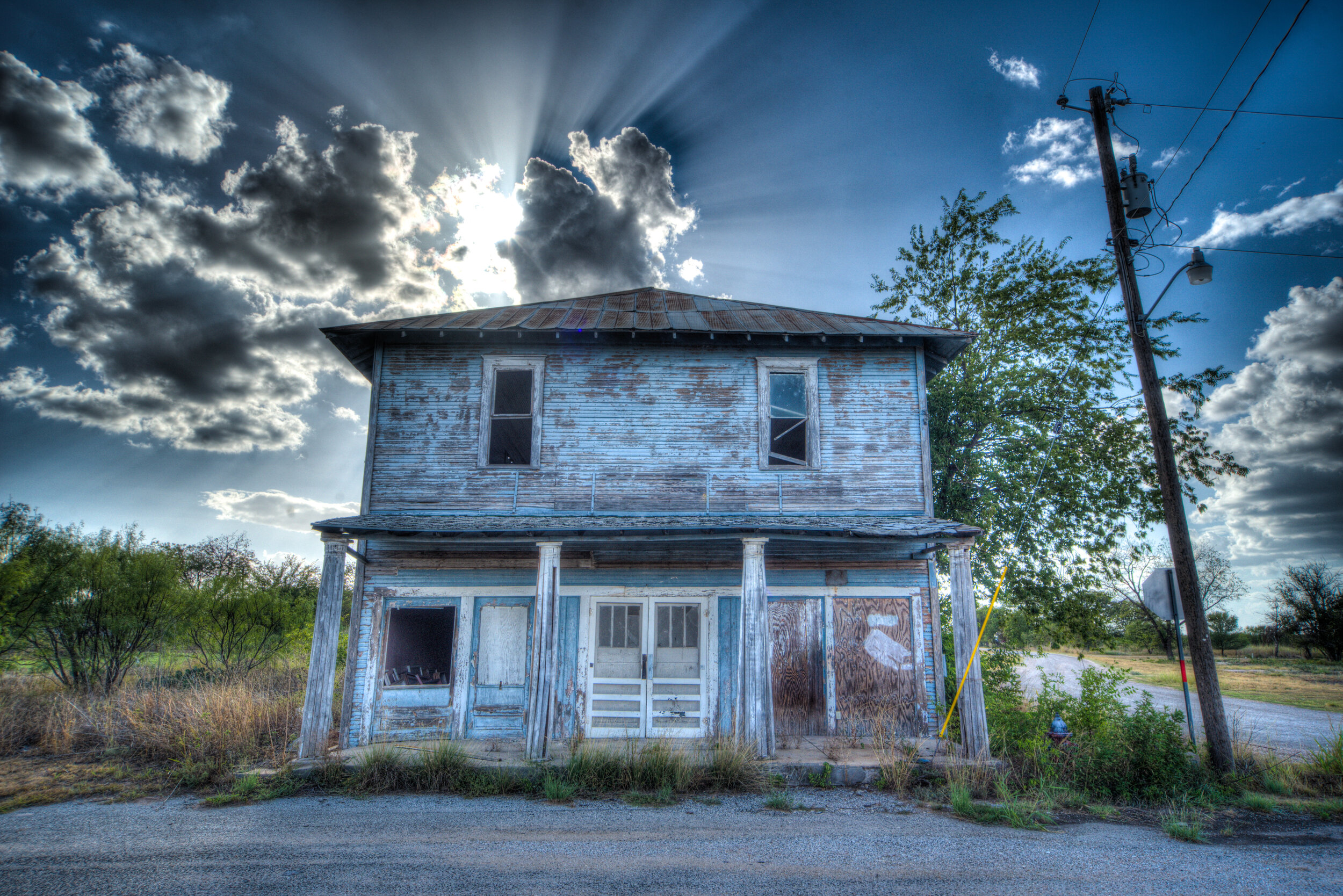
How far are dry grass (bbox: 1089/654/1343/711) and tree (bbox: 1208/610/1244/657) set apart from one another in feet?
13.1

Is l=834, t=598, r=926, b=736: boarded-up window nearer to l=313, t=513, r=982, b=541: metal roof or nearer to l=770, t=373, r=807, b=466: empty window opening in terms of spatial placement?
l=313, t=513, r=982, b=541: metal roof

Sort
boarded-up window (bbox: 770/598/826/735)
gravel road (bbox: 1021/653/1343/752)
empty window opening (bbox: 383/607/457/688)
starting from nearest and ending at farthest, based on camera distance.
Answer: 1. empty window opening (bbox: 383/607/457/688)
2. boarded-up window (bbox: 770/598/826/735)
3. gravel road (bbox: 1021/653/1343/752)

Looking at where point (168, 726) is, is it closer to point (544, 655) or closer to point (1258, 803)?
point (544, 655)

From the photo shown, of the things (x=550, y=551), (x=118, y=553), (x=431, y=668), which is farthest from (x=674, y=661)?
(x=118, y=553)

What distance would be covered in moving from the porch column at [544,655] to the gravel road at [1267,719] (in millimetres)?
6564

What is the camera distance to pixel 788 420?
421 inches

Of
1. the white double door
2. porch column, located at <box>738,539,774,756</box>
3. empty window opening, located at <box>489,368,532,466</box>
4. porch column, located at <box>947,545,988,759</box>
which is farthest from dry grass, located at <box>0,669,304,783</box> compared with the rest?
porch column, located at <box>947,545,988,759</box>

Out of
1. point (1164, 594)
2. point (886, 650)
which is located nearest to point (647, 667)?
point (886, 650)

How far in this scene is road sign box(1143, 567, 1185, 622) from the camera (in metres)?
8.35

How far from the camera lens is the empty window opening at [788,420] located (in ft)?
34.4

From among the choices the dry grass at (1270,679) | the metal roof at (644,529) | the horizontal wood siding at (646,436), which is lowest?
the dry grass at (1270,679)

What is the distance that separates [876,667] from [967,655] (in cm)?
175

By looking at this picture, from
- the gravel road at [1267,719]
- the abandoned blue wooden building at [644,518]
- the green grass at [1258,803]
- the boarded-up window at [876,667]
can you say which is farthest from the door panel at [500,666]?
the green grass at [1258,803]

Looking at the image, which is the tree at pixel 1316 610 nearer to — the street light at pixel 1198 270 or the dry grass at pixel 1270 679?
the dry grass at pixel 1270 679
